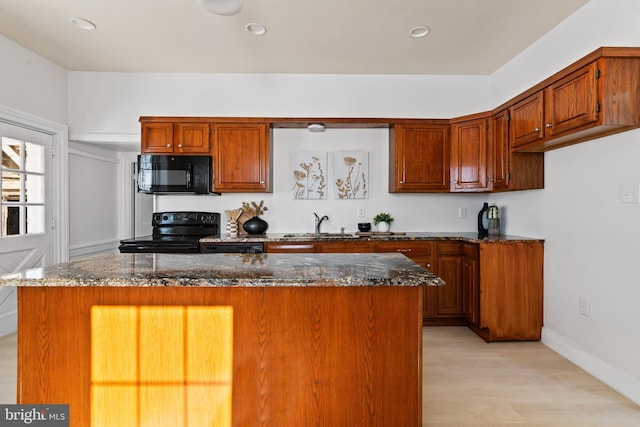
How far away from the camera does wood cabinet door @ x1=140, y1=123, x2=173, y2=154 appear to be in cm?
370

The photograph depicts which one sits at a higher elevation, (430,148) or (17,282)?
(430,148)

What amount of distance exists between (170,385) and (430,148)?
10.7ft

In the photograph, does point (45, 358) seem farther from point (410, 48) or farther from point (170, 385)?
point (410, 48)

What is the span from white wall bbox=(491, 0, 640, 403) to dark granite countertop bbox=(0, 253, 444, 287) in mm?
1667

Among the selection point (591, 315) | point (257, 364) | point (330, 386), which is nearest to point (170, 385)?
point (257, 364)

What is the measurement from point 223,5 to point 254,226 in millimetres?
2163

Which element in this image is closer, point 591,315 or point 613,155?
point 613,155

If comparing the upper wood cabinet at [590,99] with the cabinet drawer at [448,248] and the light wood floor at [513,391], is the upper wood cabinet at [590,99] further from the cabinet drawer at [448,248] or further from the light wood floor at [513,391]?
the light wood floor at [513,391]

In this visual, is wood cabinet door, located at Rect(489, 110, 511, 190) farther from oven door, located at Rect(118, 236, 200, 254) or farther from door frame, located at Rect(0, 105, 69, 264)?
door frame, located at Rect(0, 105, 69, 264)

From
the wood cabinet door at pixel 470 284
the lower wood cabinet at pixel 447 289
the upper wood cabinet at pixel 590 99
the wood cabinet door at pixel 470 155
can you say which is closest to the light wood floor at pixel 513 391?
the wood cabinet door at pixel 470 284

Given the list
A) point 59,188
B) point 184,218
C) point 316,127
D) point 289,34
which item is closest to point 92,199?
point 59,188

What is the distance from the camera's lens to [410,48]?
327cm

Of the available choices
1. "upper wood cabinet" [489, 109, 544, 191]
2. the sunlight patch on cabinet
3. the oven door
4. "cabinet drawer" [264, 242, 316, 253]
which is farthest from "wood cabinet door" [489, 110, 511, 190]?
the oven door

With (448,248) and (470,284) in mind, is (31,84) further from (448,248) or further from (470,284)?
(470,284)
